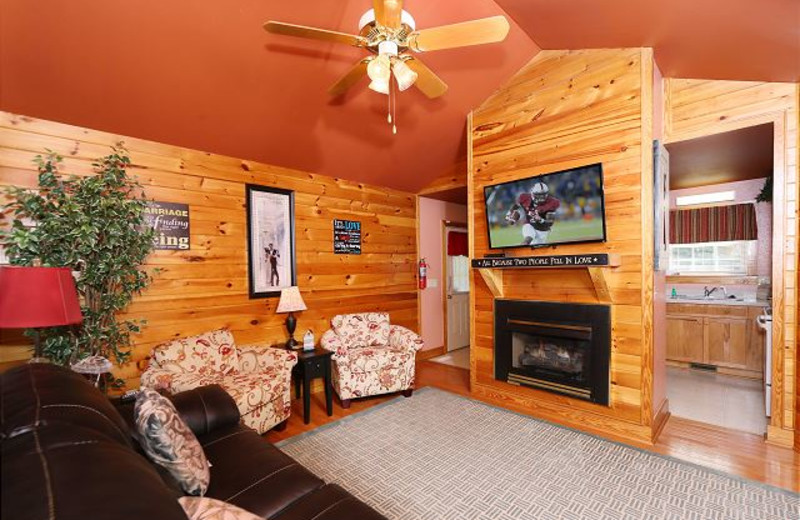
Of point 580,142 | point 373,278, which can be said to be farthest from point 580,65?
point 373,278

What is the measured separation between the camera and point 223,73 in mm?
2447

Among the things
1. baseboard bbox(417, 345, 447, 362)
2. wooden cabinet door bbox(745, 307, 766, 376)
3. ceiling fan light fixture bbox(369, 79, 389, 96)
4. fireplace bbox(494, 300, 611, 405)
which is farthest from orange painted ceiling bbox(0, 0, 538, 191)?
wooden cabinet door bbox(745, 307, 766, 376)

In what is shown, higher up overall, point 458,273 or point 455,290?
point 458,273

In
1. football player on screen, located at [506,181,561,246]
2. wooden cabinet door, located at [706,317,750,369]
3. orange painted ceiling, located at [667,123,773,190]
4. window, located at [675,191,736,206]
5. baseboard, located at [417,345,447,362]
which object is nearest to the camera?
orange painted ceiling, located at [667,123,773,190]

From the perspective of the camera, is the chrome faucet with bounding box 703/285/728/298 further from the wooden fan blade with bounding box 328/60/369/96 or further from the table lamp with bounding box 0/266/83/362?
the table lamp with bounding box 0/266/83/362

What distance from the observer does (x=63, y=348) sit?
Answer: 2180 mm

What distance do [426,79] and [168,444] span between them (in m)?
2.29

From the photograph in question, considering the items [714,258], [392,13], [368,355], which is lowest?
[368,355]

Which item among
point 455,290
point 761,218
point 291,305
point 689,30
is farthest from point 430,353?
point 761,218

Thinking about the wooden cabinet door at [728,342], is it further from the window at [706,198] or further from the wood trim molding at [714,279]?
the window at [706,198]

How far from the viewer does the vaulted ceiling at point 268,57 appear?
198cm

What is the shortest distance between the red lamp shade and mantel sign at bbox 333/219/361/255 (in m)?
2.51

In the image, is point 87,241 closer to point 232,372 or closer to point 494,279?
point 232,372

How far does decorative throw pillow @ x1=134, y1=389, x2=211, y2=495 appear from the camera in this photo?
4.46 ft
